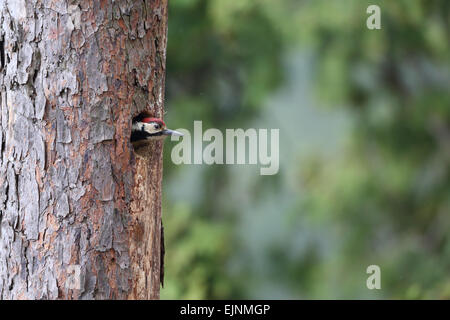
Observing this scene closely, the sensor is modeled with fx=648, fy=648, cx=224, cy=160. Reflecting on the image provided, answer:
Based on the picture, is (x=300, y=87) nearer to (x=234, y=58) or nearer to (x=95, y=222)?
Result: (x=234, y=58)

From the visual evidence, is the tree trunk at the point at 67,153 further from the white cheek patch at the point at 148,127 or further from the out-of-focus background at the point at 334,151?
the out-of-focus background at the point at 334,151

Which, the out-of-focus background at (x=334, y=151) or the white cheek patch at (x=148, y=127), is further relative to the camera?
the out-of-focus background at (x=334, y=151)

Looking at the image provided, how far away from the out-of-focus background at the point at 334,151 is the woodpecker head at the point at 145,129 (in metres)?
3.23

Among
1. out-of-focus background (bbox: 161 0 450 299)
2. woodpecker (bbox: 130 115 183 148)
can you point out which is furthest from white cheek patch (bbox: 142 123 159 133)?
out-of-focus background (bbox: 161 0 450 299)

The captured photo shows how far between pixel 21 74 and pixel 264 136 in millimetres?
4119

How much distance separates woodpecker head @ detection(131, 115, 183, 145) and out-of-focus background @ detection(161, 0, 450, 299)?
10.6 feet

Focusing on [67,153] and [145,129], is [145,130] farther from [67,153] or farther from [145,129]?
[67,153]

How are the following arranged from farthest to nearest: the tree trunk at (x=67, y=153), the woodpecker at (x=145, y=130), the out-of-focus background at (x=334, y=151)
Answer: the out-of-focus background at (x=334, y=151) → the woodpecker at (x=145, y=130) → the tree trunk at (x=67, y=153)

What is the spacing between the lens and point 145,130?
2.19 m

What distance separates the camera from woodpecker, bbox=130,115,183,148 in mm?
2180

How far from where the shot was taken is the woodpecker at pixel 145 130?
2180 millimetres

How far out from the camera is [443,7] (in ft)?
18.6

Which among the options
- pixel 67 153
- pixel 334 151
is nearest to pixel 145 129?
pixel 67 153

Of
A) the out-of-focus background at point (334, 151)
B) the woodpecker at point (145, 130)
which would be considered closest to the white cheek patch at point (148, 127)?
the woodpecker at point (145, 130)
